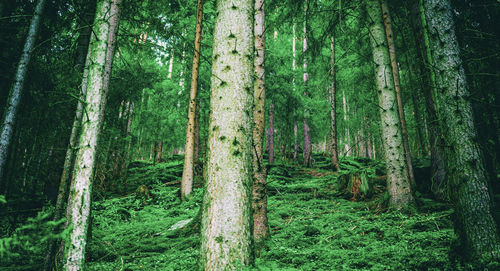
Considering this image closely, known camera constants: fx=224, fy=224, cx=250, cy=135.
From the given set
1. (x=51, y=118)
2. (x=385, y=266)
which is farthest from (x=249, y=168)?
(x=51, y=118)

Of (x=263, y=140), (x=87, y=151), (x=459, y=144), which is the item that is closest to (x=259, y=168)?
(x=263, y=140)

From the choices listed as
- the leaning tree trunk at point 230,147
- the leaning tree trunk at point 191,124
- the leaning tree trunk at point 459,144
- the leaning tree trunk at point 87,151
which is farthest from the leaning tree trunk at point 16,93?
the leaning tree trunk at point 459,144

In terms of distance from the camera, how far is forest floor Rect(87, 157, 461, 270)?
2.67 metres

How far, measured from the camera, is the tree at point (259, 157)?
3504 mm

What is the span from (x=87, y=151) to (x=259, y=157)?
2.32 m

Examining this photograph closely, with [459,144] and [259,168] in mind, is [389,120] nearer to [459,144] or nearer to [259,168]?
[459,144]

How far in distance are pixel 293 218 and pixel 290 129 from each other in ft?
39.5

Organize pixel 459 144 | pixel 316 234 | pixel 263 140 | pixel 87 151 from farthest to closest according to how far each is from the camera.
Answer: pixel 263 140
pixel 316 234
pixel 87 151
pixel 459 144

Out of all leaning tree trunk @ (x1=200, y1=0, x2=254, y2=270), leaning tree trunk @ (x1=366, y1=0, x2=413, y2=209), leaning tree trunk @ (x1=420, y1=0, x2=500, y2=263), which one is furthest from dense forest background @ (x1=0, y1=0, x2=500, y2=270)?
leaning tree trunk @ (x1=200, y1=0, x2=254, y2=270)

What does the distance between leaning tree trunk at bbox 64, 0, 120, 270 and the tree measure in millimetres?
2129

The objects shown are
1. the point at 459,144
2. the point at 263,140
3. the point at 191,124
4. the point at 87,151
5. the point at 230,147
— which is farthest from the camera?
the point at 191,124

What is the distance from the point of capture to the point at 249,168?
7.46ft

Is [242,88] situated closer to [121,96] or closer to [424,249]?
[424,249]

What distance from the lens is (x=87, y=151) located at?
8.96 feet
